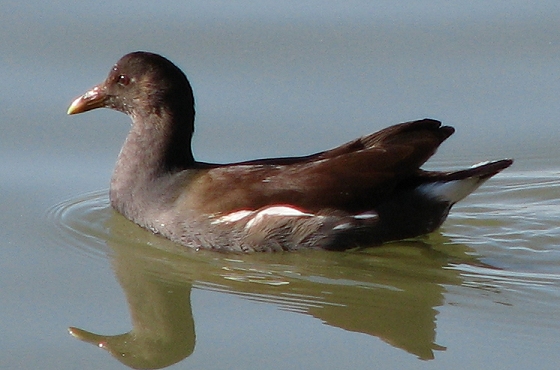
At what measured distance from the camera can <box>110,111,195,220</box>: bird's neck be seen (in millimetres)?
7617

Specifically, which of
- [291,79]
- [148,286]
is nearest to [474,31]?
[291,79]

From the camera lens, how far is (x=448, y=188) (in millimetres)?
7363

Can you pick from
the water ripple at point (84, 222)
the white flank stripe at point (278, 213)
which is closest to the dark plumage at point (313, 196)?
the white flank stripe at point (278, 213)

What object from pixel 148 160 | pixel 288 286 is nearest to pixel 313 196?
pixel 288 286

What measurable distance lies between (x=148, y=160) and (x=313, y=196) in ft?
3.56

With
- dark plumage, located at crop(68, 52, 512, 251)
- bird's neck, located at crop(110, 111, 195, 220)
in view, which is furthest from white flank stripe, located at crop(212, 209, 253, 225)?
bird's neck, located at crop(110, 111, 195, 220)

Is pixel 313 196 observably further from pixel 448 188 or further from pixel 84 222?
pixel 84 222

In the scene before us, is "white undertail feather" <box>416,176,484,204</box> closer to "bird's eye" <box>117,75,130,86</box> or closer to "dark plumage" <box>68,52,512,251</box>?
"dark plumage" <box>68,52,512,251</box>

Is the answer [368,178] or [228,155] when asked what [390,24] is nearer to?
[228,155]

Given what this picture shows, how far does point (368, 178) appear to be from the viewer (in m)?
Answer: 7.22

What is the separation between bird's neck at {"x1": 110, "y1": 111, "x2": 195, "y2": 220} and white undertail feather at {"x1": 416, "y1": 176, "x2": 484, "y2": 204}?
1.39 m

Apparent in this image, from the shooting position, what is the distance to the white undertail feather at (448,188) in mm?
7355

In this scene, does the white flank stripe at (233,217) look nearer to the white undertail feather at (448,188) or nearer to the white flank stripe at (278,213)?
the white flank stripe at (278,213)

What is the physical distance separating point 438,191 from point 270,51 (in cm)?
242
